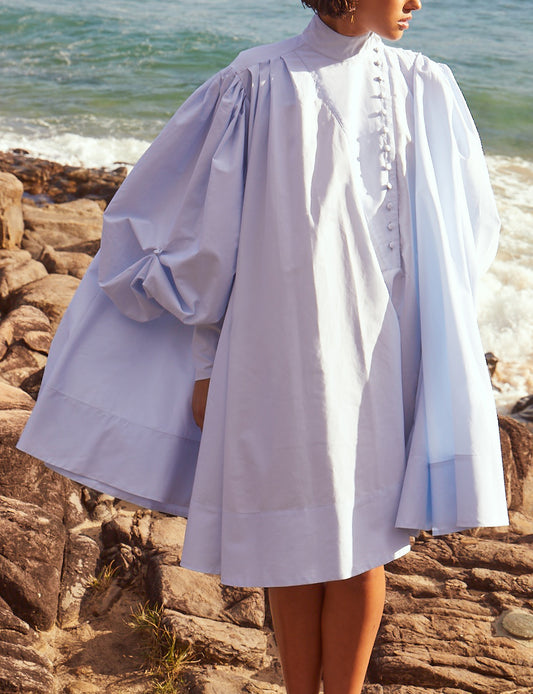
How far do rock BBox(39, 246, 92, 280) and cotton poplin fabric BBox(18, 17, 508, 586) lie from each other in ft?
11.7

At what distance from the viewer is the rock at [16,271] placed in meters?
4.78

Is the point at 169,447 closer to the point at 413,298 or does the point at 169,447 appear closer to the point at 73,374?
the point at 73,374

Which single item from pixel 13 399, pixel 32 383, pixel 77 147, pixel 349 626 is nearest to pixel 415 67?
pixel 349 626

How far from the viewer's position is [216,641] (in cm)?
230

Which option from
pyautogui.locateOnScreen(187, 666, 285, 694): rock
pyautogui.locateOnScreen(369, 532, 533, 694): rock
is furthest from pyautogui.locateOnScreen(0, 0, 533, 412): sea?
pyautogui.locateOnScreen(187, 666, 285, 694): rock

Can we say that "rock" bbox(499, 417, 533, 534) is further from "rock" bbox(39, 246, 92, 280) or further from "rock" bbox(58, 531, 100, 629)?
"rock" bbox(39, 246, 92, 280)

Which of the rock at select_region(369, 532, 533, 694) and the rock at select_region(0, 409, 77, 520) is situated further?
the rock at select_region(0, 409, 77, 520)

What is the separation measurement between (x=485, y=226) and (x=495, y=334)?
3944 mm

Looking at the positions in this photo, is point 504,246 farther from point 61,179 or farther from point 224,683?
point 224,683

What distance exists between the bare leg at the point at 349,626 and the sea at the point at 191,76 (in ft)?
10.7

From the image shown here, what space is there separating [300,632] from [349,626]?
0.12 metres

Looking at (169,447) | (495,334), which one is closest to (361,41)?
(169,447)

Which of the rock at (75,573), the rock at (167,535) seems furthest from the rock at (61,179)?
the rock at (75,573)

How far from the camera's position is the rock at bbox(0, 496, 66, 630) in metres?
2.31
